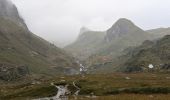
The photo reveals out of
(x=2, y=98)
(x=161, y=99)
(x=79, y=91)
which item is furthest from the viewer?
(x=2, y=98)

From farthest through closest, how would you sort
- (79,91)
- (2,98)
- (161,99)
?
(2,98)
(79,91)
(161,99)

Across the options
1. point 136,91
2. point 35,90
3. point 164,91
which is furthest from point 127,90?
point 35,90

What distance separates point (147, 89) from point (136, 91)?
3.20 meters

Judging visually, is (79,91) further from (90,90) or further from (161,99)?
(161,99)

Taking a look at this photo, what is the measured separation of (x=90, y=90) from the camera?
10606 cm

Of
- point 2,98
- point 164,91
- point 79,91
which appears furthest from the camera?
point 2,98

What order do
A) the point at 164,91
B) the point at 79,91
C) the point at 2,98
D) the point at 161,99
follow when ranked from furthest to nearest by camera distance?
the point at 2,98, the point at 79,91, the point at 164,91, the point at 161,99

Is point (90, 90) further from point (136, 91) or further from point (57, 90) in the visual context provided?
point (136, 91)

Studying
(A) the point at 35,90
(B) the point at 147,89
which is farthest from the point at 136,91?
(A) the point at 35,90

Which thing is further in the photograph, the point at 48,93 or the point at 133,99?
the point at 48,93

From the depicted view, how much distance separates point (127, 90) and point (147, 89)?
17.2 ft

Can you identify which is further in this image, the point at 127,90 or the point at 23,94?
the point at 23,94

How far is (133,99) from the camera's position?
55.5 m

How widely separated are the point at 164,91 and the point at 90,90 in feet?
92.5
